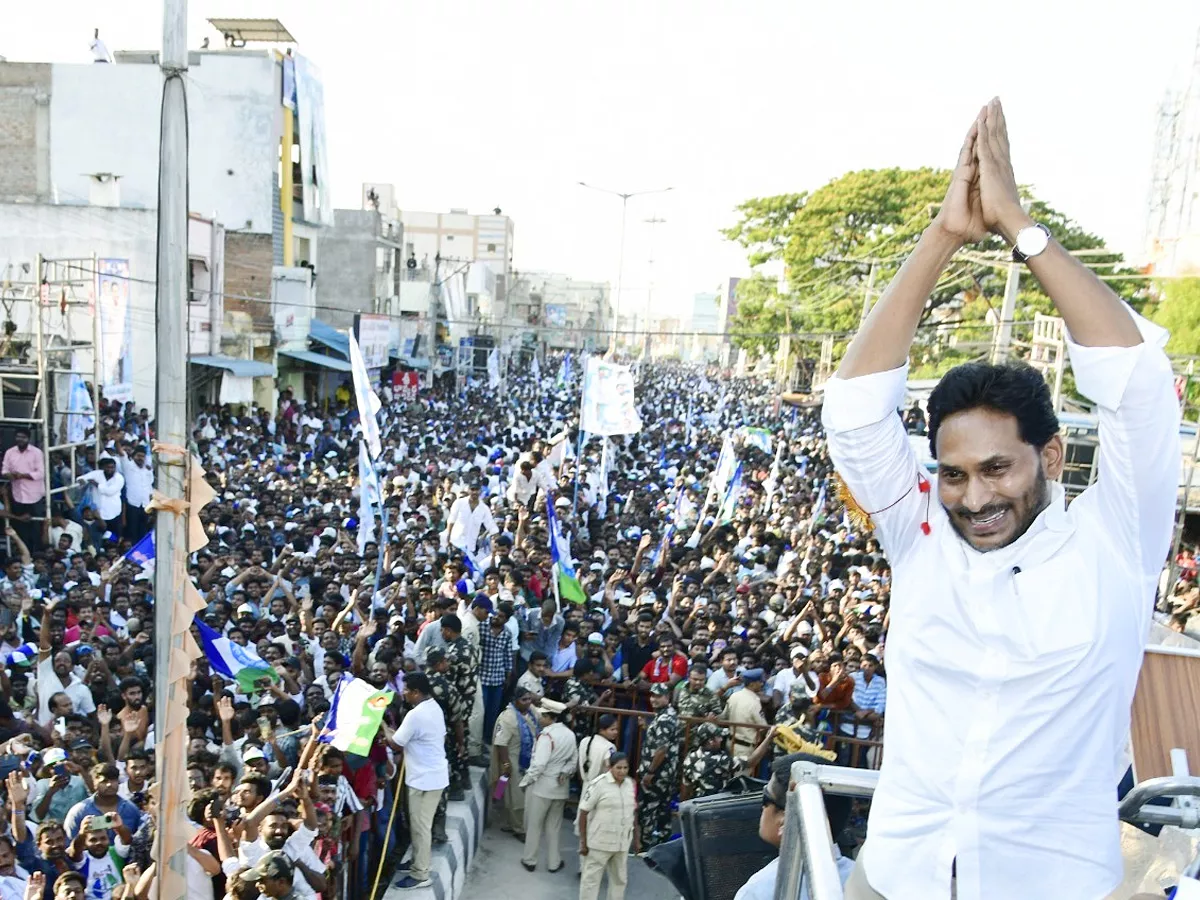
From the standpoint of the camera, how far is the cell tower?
34156 mm

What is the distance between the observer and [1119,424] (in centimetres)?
155

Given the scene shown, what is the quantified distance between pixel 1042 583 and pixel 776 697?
21.6 feet

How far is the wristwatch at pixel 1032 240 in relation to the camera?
1540 mm

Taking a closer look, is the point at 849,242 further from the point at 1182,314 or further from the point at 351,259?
the point at 351,259

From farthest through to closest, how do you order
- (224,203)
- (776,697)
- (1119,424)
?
1. (224,203)
2. (776,697)
3. (1119,424)

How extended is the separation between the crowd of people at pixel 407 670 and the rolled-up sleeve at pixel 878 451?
11.5 ft

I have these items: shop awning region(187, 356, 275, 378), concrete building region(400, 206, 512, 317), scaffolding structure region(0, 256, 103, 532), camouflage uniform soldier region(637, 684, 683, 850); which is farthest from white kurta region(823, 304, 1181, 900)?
concrete building region(400, 206, 512, 317)

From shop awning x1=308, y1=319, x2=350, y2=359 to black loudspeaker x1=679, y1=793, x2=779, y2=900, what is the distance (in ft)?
85.5

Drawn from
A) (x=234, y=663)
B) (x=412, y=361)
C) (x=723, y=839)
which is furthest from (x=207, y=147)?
(x=723, y=839)

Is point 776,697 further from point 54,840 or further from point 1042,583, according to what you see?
point 1042,583

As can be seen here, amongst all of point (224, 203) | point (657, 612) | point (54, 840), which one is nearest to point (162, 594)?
point (54, 840)

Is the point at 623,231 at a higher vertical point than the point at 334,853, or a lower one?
higher

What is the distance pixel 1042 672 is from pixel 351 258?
38842 mm

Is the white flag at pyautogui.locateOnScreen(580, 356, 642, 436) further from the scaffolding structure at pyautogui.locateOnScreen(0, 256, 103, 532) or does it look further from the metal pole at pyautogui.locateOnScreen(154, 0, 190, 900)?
the metal pole at pyautogui.locateOnScreen(154, 0, 190, 900)
